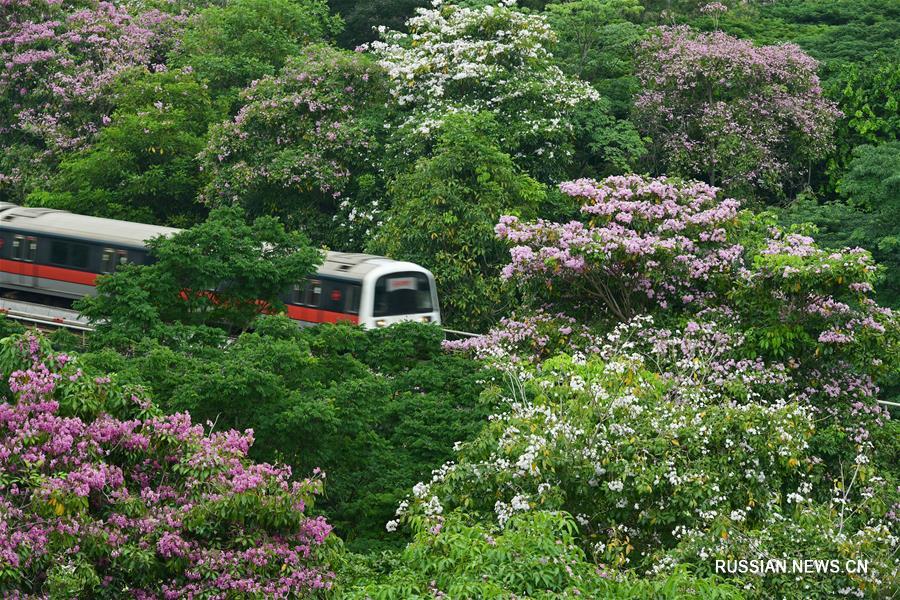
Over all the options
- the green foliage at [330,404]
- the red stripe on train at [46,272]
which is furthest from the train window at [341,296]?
the green foliage at [330,404]

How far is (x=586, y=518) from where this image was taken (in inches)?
522

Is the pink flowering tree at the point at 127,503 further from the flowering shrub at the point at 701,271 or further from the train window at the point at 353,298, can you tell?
the train window at the point at 353,298

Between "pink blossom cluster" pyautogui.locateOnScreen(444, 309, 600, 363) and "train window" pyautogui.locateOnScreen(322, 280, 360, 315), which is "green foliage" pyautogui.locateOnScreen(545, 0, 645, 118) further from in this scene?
"pink blossom cluster" pyautogui.locateOnScreen(444, 309, 600, 363)

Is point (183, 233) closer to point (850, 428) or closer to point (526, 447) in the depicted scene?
point (526, 447)

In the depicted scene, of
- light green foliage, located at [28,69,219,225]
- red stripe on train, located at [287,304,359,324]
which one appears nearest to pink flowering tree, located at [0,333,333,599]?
red stripe on train, located at [287,304,359,324]

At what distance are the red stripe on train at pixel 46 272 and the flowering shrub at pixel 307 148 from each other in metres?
4.55

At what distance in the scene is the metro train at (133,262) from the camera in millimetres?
24328

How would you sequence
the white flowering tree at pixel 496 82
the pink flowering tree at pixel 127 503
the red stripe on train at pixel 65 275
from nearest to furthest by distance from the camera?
the pink flowering tree at pixel 127 503 → the red stripe on train at pixel 65 275 → the white flowering tree at pixel 496 82

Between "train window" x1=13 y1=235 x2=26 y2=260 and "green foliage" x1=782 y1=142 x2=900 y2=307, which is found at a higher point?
"green foliage" x1=782 y1=142 x2=900 y2=307

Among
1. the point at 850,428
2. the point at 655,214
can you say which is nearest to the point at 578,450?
the point at 850,428

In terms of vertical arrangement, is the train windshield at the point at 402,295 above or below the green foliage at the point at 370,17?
below

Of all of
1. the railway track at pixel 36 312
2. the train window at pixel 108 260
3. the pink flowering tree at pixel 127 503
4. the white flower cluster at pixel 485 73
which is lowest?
the railway track at pixel 36 312

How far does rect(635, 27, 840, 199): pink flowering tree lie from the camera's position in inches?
1294

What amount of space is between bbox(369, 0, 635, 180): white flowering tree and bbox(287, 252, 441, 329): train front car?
5187mm
